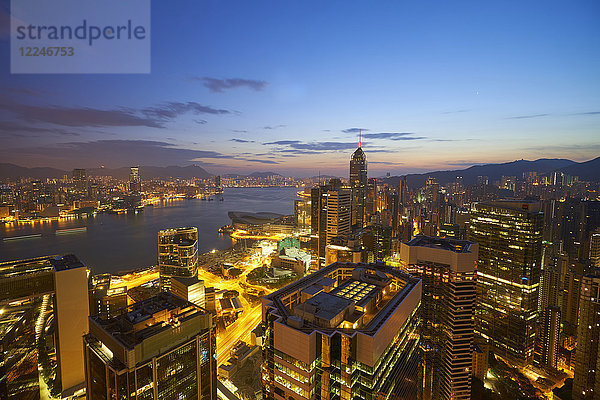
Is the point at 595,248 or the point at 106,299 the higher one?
the point at 595,248

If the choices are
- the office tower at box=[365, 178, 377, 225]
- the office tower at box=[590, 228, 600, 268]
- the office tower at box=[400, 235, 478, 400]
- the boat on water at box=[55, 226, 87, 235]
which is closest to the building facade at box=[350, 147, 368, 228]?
the office tower at box=[365, 178, 377, 225]

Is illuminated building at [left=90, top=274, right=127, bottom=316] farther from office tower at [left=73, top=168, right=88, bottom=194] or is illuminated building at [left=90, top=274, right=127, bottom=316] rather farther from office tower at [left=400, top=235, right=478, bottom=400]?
office tower at [left=73, top=168, right=88, bottom=194]

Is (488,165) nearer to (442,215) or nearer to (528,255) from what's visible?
(442,215)

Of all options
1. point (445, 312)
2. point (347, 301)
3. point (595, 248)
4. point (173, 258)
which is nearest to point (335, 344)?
point (347, 301)

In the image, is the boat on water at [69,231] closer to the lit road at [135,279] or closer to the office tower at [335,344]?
the lit road at [135,279]

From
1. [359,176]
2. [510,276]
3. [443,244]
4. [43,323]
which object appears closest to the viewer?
[43,323]

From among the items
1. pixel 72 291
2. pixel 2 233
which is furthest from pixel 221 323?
pixel 2 233

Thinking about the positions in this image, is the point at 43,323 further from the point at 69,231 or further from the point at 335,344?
the point at 69,231

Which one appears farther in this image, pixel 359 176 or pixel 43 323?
pixel 359 176
